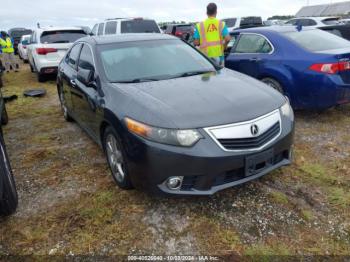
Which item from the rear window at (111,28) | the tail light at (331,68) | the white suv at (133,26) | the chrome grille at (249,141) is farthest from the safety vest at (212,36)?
the rear window at (111,28)

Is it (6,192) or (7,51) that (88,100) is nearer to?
(6,192)

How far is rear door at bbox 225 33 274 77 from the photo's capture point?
222 inches

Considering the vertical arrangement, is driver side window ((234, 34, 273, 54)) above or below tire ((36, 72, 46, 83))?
above

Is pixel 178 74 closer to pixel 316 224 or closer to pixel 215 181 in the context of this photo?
pixel 215 181

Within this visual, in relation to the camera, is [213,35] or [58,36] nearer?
[213,35]

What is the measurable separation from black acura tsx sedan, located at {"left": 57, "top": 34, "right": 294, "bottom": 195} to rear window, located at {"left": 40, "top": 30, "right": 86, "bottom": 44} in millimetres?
6183

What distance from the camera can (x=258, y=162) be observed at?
286 centimetres

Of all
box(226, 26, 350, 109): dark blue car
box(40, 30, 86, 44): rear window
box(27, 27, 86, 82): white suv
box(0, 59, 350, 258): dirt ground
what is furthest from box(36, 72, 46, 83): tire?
box(226, 26, 350, 109): dark blue car

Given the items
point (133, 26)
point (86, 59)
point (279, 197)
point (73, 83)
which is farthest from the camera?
point (133, 26)

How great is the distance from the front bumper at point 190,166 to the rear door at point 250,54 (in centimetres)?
303

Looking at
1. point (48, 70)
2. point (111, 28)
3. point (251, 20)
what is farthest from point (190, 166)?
point (251, 20)

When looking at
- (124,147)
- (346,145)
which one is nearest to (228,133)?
(124,147)

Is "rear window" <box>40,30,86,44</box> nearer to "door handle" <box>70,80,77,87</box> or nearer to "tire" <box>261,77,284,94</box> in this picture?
"door handle" <box>70,80,77,87</box>

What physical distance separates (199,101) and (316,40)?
3415mm
